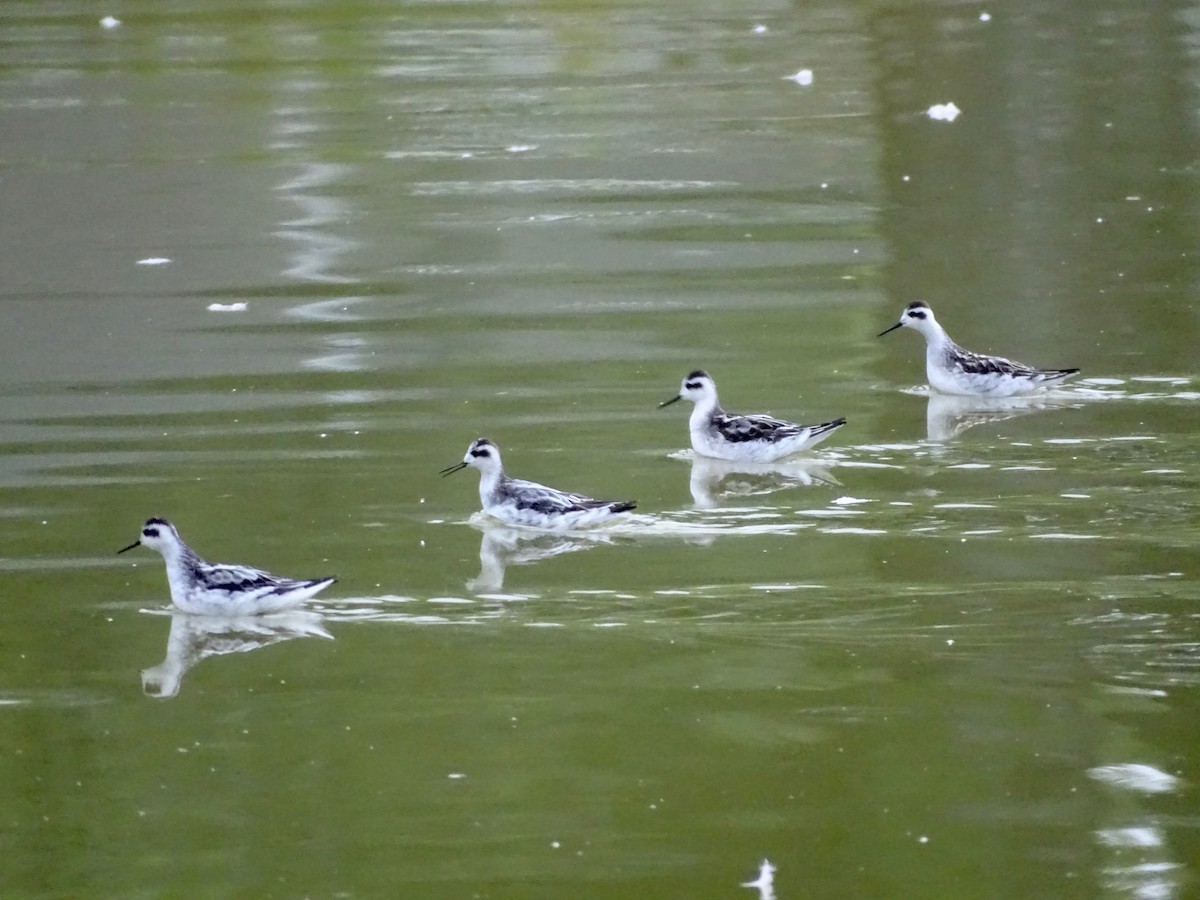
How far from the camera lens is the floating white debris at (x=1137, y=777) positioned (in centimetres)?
695

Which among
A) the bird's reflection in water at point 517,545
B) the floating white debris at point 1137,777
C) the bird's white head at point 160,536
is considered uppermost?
the bird's white head at point 160,536

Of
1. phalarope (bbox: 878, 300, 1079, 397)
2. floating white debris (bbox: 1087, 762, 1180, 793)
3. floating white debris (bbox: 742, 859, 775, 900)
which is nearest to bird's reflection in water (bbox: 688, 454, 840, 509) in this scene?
phalarope (bbox: 878, 300, 1079, 397)

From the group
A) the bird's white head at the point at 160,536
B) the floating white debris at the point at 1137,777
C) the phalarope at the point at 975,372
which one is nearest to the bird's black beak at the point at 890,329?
the phalarope at the point at 975,372

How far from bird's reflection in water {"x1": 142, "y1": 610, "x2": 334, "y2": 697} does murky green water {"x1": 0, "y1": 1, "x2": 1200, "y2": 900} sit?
3cm

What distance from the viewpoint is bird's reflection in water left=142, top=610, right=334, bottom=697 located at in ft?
27.5

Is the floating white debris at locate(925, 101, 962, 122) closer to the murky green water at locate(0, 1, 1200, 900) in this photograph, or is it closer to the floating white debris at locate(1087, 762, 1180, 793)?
the murky green water at locate(0, 1, 1200, 900)

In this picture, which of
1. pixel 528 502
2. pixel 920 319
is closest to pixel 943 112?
pixel 920 319

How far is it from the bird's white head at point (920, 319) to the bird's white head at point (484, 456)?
3326mm

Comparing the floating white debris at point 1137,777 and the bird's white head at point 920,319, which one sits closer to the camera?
the floating white debris at point 1137,777

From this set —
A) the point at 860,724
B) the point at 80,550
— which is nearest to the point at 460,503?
the point at 80,550

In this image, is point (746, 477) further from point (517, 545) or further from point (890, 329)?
point (890, 329)

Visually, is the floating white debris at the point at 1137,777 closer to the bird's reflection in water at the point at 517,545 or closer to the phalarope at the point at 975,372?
the bird's reflection in water at the point at 517,545

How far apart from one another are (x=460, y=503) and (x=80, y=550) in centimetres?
191

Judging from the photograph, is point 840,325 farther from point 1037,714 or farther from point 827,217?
point 1037,714
